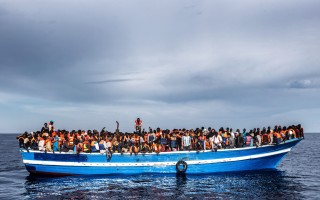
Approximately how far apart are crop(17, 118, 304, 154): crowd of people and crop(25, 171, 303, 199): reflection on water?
106 inches

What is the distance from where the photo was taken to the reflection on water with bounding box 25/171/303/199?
2266 centimetres

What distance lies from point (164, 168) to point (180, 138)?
3216 millimetres

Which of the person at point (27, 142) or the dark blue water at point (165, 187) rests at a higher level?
the person at point (27, 142)

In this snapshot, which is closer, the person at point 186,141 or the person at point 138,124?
the person at point 186,141

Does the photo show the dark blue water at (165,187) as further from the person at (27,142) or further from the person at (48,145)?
the person at (27,142)

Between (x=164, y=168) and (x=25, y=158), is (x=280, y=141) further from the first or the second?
(x=25, y=158)

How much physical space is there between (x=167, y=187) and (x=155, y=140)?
17.4ft

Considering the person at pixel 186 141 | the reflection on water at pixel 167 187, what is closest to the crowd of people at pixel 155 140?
the person at pixel 186 141

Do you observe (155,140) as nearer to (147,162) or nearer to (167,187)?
(147,162)

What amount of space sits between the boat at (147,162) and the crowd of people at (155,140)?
48cm

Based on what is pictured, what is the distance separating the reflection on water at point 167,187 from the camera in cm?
2266

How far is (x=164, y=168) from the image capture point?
1141 inches

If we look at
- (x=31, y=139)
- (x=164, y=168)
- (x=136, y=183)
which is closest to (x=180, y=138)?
(x=164, y=168)

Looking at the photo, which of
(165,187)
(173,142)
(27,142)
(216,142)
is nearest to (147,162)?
(173,142)
